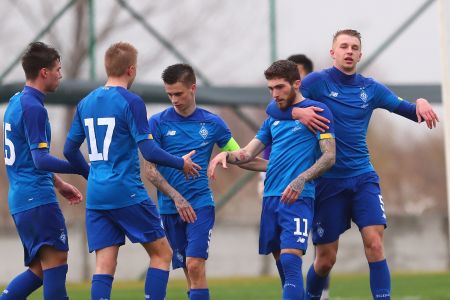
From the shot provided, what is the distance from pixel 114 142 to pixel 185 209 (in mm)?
977

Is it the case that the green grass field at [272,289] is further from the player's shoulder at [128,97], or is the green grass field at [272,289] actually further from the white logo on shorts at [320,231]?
the player's shoulder at [128,97]

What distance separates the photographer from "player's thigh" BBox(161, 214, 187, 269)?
28.9ft

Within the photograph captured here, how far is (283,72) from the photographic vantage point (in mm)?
8344

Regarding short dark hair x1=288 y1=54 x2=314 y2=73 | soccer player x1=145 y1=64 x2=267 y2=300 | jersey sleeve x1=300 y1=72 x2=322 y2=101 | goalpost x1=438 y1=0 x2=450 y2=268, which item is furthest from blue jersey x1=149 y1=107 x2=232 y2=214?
goalpost x1=438 y1=0 x2=450 y2=268

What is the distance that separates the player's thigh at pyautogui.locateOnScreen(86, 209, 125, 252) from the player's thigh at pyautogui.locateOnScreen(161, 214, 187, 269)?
0.98m

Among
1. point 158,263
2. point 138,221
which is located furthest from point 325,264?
point 138,221

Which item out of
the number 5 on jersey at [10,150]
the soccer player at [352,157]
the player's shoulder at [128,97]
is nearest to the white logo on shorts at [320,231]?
the soccer player at [352,157]

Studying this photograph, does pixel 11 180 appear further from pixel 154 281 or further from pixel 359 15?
pixel 359 15

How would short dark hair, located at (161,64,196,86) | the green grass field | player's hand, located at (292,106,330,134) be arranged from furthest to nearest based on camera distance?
the green grass field → short dark hair, located at (161,64,196,86) → player's hand, located at (292,106,330,134)

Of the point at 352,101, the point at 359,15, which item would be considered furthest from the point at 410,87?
the point at 352,101

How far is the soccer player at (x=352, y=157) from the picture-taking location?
8711mm

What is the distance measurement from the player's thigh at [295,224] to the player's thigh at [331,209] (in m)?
0.59

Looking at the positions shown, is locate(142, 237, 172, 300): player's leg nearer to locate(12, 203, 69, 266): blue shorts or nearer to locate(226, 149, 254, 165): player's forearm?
locate(12, 203, 69, 266): blue shorts

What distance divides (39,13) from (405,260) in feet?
23.6
